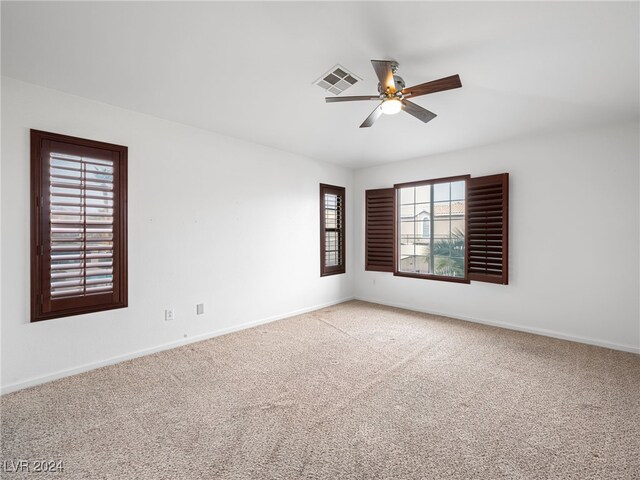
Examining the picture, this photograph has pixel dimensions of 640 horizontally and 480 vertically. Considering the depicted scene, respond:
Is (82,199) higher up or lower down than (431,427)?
higher up

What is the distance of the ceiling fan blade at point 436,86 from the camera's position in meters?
2.18

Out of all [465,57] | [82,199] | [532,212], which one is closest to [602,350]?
[532,212]

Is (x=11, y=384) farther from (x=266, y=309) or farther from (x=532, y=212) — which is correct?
(x=532, y=212)

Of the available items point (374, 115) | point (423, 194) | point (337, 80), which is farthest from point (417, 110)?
point (423, 194)

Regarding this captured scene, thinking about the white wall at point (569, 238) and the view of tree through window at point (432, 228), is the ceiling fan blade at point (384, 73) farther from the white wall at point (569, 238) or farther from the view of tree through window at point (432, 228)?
the view of tree through window at point (432, 228)

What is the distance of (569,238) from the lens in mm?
3826

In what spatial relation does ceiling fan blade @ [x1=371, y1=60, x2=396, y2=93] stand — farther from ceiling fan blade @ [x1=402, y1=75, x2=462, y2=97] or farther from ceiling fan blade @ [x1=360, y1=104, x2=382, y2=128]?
→ ceiling fan blade @ [x1=360, y1=104, x2=382, y2=128]

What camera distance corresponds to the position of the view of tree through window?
4996mm

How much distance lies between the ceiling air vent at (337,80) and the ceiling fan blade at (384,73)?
13.7 inches

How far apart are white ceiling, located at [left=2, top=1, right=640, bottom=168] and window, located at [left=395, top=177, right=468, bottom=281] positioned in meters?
1.64

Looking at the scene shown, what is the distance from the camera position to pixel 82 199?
2908 mm

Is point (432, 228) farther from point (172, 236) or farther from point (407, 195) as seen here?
point (172, 236)

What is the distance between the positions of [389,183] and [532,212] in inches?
88.4

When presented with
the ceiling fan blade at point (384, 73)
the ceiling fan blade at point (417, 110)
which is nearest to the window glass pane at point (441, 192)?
the ceiling fan blade at point (417, 110)
